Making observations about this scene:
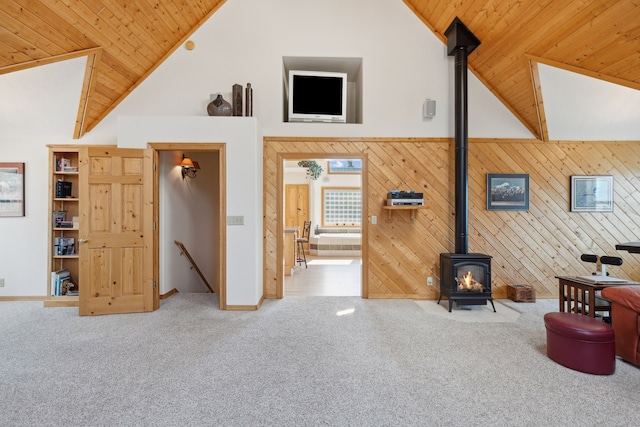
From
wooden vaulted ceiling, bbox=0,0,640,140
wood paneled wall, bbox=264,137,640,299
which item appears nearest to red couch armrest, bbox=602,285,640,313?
wood paneled wall, bbox=264,137,640,299

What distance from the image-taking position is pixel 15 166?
14.3 feet

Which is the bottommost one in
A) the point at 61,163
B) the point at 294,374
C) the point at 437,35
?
the point at 294,374

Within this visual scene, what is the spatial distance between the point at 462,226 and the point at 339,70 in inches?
127

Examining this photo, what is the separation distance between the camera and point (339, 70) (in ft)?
16.4

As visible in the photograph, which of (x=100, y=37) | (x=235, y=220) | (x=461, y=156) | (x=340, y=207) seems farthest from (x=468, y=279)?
(x=340, y=207)

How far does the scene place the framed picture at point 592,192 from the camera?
179 inches

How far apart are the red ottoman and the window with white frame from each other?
293 inches

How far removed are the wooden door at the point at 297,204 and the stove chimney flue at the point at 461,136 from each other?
6.15 meters

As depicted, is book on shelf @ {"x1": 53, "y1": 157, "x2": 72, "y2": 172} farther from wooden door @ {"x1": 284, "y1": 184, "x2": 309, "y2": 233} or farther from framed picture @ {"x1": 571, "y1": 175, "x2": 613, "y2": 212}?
framed picture @ {"x1": 571, "y1": 175, "x2": 613, "y2": 212}

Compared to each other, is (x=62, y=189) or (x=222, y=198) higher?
(x=62, y=189)

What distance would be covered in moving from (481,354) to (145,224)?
162 inches

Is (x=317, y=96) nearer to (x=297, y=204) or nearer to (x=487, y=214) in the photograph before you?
(x=487, y=214)

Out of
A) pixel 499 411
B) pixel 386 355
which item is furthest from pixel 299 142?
pixel 499 411

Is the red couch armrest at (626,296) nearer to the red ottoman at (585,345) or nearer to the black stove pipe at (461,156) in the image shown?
the red ottoman at (585,345)
